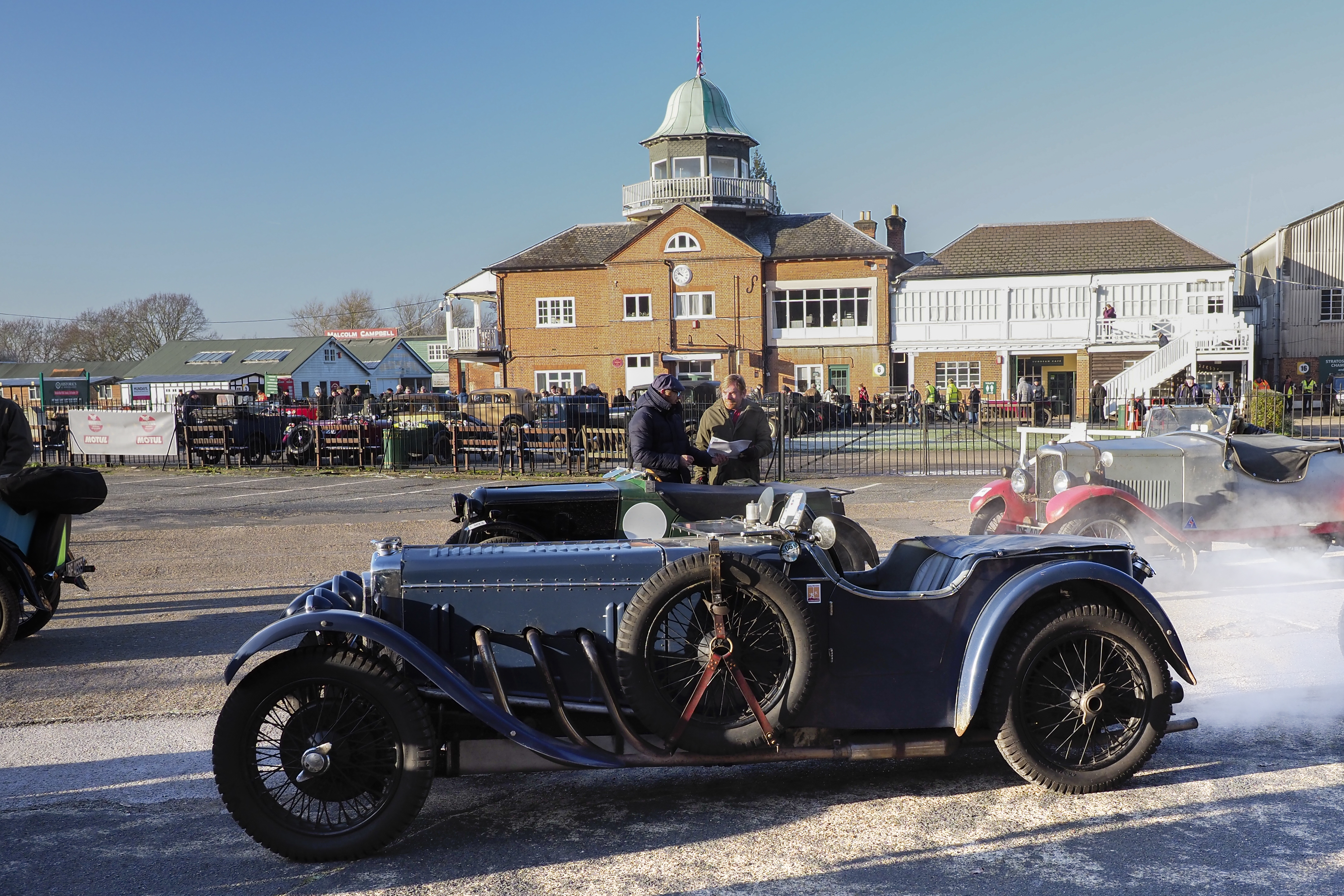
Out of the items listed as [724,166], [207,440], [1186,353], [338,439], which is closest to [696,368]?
[724,166]

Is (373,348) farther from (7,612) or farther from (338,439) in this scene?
(7,612)

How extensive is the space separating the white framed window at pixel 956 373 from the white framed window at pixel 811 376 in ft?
15.1

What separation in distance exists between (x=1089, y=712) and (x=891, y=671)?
85cm

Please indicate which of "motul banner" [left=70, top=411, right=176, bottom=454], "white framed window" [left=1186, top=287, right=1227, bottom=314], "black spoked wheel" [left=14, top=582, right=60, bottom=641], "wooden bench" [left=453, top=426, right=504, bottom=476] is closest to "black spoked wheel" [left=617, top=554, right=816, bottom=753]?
"black spoked wheel" [left=14, top=582, right=60, bottom=641]

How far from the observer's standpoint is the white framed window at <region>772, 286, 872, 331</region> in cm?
4312

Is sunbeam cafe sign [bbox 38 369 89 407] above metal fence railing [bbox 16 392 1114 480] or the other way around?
above

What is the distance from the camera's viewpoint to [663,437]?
8375mm

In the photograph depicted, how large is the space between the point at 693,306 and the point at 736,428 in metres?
34.9

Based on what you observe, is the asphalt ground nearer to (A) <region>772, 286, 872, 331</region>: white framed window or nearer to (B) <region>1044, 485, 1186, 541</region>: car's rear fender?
(B) <region>1044, 485, 1186, 541</region>: car's rear fender

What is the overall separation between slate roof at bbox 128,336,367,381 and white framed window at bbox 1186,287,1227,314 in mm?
56626

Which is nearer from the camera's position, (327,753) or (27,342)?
(327,753)

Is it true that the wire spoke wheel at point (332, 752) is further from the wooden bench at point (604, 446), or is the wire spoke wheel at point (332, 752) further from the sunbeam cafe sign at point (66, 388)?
the sunbeam cafe sign at point (66, 388)

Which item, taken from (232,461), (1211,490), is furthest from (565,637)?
(232,461)

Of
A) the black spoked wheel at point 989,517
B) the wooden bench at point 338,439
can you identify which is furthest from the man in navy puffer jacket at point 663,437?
the wooden bench at point 338,439
